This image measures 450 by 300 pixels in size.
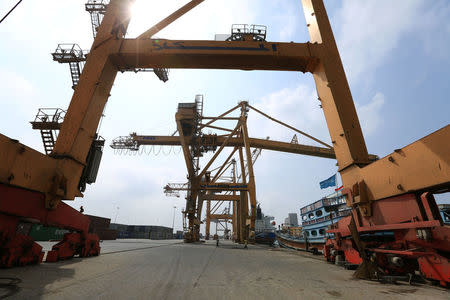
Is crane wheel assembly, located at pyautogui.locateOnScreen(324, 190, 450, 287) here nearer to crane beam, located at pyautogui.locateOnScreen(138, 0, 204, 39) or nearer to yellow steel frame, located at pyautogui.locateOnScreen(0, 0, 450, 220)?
yellow steel frame, located at pyautogui.locateOnScreen(0, 0, 450, 220)

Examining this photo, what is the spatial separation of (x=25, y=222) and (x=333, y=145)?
7.88 meters

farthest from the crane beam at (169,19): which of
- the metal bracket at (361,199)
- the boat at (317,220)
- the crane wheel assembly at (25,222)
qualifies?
the boat at (317,220)

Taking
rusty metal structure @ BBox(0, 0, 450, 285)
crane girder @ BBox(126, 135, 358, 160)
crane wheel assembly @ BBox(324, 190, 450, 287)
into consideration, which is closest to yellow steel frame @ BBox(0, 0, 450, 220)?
rusty metal structure @ BBox(0, 0, 450, 285)

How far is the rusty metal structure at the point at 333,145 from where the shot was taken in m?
3.17

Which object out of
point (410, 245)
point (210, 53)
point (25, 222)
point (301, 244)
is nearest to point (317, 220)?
point (301, 244)

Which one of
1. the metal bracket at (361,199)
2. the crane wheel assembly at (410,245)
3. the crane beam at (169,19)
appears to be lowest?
the crane wheel assembly at (410,245)

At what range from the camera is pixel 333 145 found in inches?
229

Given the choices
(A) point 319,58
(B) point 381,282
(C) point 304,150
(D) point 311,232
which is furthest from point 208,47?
(C) point 304,150

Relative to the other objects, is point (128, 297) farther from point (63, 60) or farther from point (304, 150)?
point (304, 150)

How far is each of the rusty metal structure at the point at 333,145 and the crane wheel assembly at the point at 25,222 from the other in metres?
0.02

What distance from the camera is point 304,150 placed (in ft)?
76.0

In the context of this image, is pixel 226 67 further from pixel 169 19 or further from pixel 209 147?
pixel 209 147

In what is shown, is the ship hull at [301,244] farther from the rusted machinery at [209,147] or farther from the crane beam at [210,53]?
the crane beam at [210,53]

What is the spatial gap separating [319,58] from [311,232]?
51.1 ft
